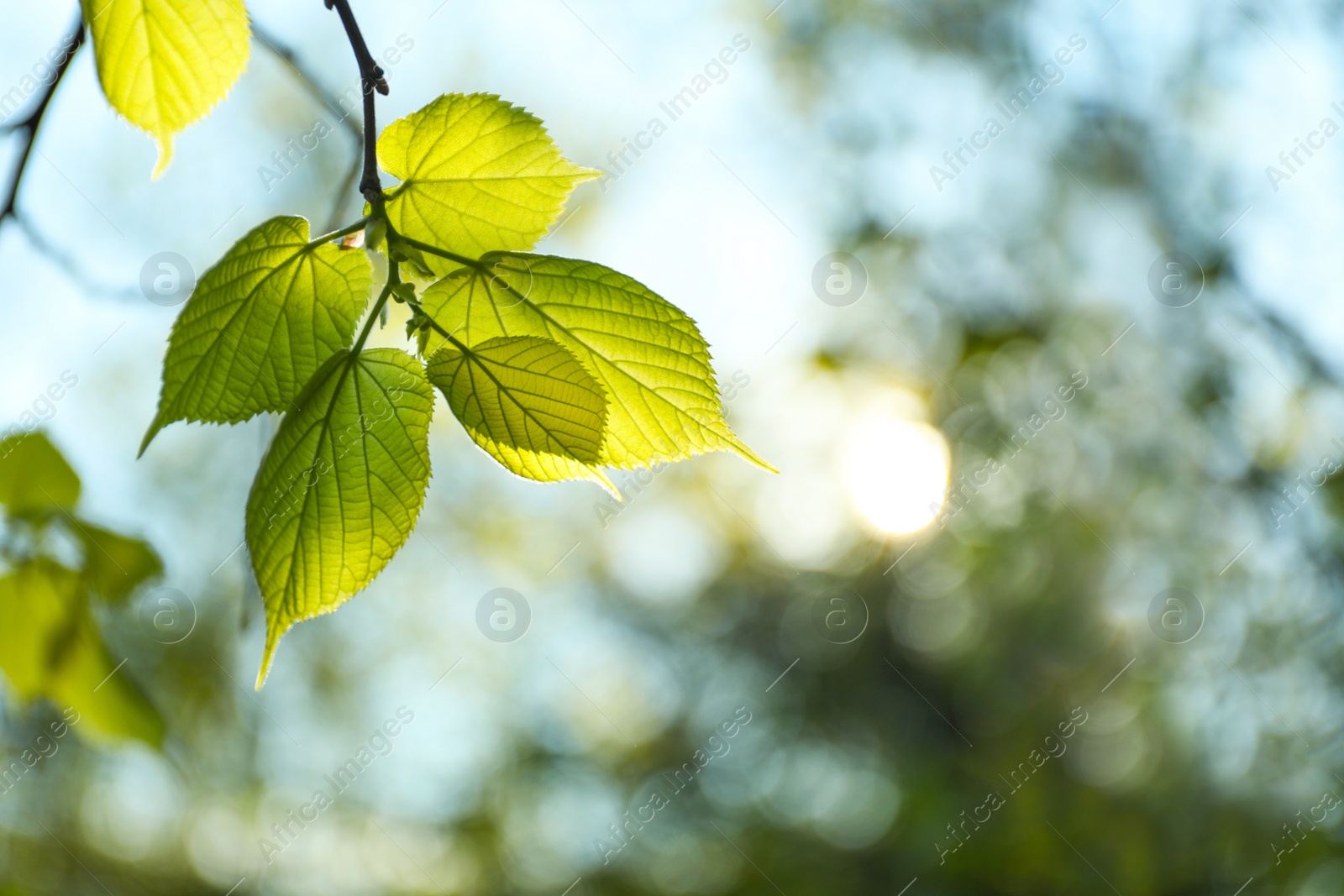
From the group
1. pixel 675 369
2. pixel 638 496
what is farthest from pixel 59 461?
pixel 638 496

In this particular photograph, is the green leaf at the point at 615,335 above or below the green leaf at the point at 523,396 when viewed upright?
above

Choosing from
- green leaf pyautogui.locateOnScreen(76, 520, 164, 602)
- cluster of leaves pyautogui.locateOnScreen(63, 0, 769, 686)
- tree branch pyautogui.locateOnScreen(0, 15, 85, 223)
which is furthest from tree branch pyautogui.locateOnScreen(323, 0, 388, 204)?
green leaf pyautogui.locateOnScreen(76, 520, 164, 602)

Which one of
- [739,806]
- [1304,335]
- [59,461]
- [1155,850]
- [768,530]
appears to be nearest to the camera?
[59,461]

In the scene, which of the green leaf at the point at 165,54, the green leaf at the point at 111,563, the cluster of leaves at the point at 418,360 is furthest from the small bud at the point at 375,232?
the green leaf at the point at 111,563

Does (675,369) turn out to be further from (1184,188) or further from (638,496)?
(638,496)

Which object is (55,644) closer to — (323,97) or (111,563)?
(111,563)

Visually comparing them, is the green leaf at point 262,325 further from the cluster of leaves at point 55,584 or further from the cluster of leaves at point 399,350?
the cluster of leaves at point 55,584
